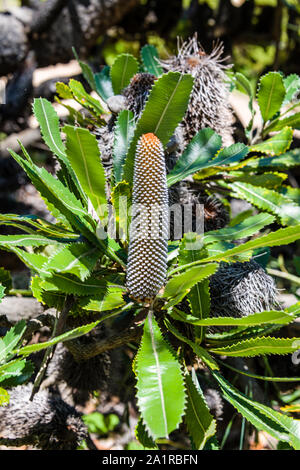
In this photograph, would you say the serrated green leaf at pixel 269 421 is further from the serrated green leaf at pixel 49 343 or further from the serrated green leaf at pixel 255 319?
the serrated green leaf at pixel 49 343

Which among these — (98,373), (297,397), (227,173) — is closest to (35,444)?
(98,373)

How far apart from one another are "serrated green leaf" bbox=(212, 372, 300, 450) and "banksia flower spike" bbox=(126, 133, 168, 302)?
28 cm

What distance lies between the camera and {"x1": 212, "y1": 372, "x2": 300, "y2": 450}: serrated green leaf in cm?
80

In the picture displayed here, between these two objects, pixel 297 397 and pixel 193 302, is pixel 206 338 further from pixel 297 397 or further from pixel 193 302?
pixel 297 397

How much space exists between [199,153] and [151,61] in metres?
0.55

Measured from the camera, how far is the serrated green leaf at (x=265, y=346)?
0.79 meters

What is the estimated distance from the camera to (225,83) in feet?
4.52

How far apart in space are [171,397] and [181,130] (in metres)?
0.76

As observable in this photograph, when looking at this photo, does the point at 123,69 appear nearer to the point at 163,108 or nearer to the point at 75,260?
the point at 163,108

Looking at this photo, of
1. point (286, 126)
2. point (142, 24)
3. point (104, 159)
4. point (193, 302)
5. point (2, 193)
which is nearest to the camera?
point (193, 302)

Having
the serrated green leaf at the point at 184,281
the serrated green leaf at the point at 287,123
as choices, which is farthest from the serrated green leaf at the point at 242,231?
the serrated green leaf at the point at 287,123

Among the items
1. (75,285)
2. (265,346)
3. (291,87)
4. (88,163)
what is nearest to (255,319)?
(265,346)

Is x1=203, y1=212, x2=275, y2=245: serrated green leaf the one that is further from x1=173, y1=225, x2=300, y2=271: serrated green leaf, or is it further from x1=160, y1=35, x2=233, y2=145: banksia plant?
x1=160, y1=35, x2=233, y2=145: banksia plant

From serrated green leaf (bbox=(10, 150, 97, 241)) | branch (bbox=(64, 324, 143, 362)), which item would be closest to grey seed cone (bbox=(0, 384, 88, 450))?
branch (bbox=(64, 324, 143, 362))
